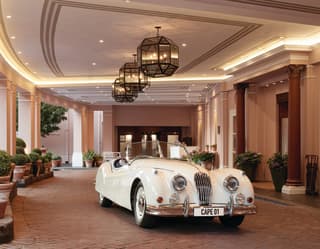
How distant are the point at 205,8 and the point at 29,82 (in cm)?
1169

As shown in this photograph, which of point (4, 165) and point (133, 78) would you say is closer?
point (4, 165)

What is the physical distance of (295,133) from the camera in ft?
35.3

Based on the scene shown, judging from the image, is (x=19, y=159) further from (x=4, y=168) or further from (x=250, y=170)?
(x=250, y=170)

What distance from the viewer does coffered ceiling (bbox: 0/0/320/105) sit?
7.25m

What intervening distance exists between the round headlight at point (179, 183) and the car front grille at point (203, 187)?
22 centimetres

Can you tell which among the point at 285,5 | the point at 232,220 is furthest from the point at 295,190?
the point at 285,5

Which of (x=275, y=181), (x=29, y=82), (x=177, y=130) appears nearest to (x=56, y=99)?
(x=29, y=82)

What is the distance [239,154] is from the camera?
47.2 ft

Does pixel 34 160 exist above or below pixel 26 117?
below

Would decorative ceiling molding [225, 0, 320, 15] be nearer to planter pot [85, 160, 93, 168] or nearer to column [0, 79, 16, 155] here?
column [0, 79, 16, 155]

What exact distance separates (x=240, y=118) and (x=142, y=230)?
8.83 metres

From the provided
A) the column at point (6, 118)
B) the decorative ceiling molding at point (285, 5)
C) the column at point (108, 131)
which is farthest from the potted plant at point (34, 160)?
the column at point (108, 131)

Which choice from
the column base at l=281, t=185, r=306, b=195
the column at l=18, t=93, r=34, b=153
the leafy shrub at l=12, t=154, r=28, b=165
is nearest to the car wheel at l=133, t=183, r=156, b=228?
the column base at l=281, t=185, r=306, b=195

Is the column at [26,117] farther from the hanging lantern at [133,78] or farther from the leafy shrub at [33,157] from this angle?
the hanging lantern at [133,78]
